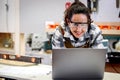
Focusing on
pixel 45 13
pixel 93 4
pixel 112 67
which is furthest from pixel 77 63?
pixel 45 13

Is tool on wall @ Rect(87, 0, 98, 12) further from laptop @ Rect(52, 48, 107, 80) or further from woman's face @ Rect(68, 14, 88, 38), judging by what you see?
laptop @ Rect(52, 48, 107, 80)

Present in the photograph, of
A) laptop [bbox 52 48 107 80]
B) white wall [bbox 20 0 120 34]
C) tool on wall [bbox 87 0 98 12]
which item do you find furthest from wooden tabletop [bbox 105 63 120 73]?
laptop [bbox 52 48 107 80]

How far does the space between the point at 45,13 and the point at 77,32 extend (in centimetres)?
140

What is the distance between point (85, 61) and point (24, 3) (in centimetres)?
216

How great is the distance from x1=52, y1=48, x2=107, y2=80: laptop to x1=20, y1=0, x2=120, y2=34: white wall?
1.49 meters

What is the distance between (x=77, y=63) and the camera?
139 centimetres

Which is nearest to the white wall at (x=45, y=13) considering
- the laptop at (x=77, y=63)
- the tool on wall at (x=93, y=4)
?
the tool on wall at (x=93, y=4)

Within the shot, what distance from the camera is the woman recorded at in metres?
1.79

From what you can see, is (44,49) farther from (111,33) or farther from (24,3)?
(111,33)

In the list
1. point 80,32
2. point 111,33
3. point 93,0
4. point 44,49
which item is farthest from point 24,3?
point 80,32

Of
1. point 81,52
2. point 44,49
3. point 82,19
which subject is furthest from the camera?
point 44,49

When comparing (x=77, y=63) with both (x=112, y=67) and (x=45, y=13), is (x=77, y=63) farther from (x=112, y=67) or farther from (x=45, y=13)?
(x=45, y=13)

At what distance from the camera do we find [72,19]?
71.9 inches

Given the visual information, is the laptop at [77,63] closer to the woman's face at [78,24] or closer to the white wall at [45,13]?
the woman's face at [78,24]
